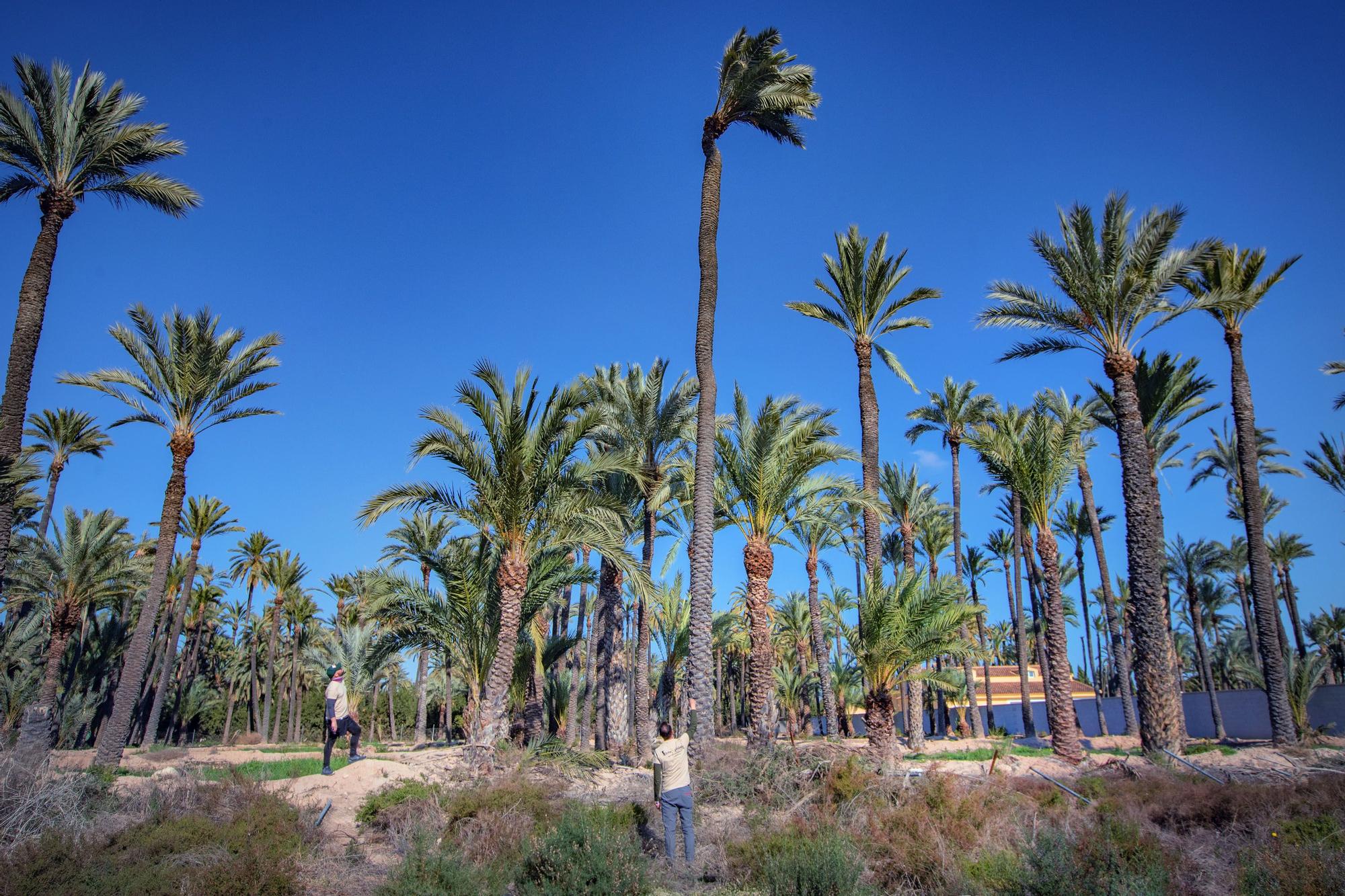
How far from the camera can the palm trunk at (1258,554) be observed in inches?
773

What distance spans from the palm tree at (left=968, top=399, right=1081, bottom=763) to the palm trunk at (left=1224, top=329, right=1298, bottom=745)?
16.6 feet

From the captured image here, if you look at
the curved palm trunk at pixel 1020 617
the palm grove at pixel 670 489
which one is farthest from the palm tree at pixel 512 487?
the curved palm trunk at pixel 1020 617

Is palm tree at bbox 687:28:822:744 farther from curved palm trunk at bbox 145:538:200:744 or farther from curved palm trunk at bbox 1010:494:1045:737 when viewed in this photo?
curved palm trunk at bbox 145:538:200:744

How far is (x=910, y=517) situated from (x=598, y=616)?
14851 mm

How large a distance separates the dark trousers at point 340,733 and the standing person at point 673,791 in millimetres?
6989

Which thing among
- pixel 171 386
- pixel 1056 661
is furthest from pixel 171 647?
pixel 1056 661

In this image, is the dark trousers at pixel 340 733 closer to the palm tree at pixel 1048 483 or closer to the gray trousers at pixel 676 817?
the gray trousers at pixel 676 817

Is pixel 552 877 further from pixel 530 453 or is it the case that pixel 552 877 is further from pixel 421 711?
pixel 421 711

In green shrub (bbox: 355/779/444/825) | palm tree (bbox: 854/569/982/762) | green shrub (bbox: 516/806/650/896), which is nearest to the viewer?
green shrub (bbox: 516/806/650/896)

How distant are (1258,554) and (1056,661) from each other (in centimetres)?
663

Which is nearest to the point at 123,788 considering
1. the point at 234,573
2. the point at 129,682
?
the point at 129,682

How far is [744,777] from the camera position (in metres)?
12.3

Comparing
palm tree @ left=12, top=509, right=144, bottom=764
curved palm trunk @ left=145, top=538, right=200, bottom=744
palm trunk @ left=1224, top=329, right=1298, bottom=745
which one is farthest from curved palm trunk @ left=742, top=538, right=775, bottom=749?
curved palm trunk @ left=145, top=538, right=200, bottom=744

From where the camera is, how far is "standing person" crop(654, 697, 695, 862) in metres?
9.01
